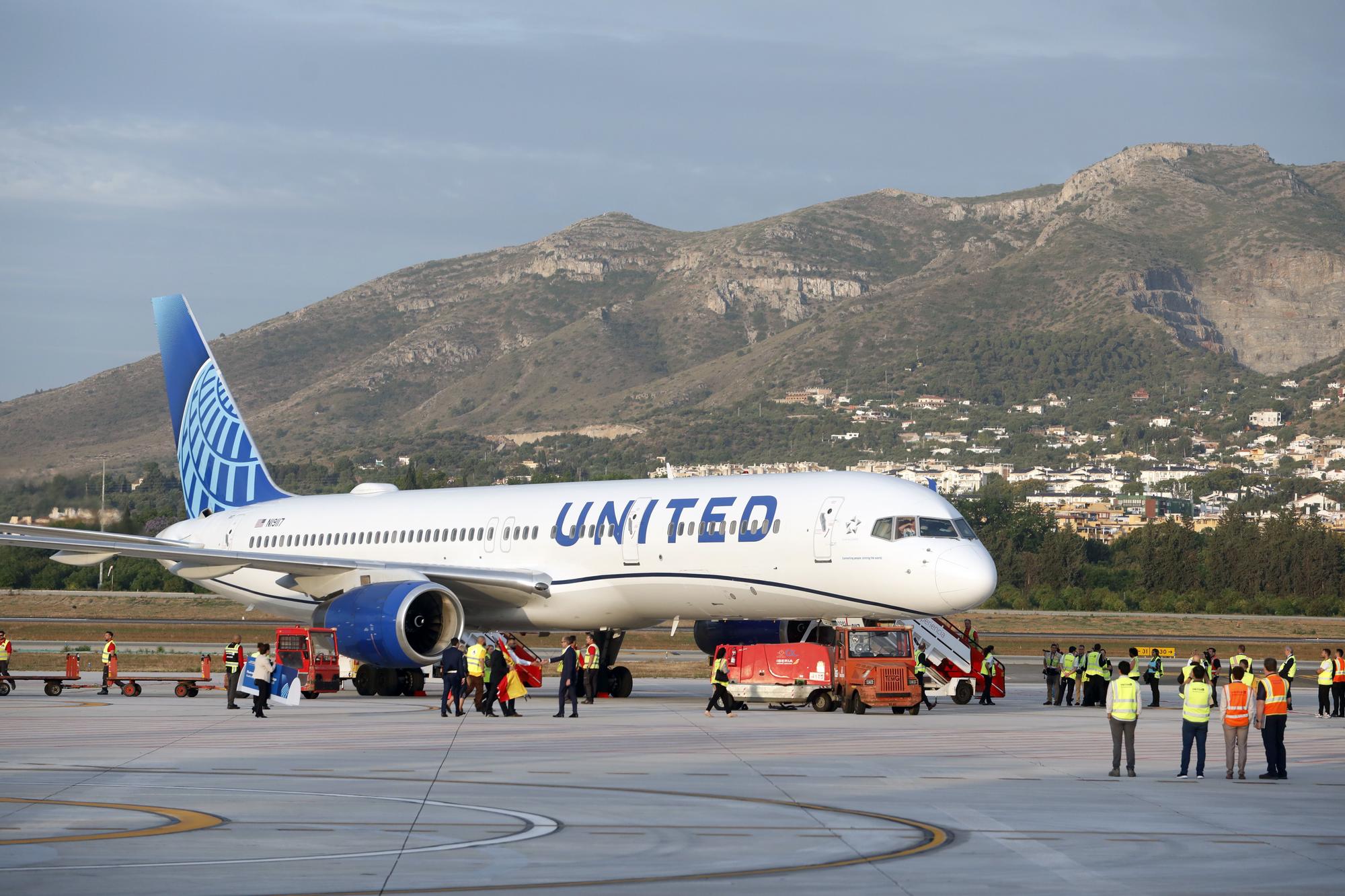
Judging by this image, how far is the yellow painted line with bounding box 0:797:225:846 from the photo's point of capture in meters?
14.5

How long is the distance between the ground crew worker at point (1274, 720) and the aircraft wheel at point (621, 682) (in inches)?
762

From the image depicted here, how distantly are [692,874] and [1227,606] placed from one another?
89.5 meters

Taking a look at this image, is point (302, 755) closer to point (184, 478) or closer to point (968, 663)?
point (968, 663)

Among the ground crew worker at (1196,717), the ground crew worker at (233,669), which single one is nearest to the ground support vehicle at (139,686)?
the ground crew worker at (233,669)

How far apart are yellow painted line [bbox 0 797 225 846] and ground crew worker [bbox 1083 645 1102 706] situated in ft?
86.4

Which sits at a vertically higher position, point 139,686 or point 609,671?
point 609,671

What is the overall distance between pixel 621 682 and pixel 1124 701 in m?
19.2

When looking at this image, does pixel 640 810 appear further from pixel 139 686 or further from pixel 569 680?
pixel 139 686

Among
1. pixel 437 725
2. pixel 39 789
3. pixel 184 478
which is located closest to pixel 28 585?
pixel 184 478

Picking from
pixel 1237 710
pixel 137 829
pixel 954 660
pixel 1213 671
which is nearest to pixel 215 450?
pixel 954 660

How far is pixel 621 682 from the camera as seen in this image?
130ft

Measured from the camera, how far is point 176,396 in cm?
5097

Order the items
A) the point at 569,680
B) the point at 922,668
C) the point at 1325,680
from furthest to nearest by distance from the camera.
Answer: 1. the point at 1325,680
2. the point at 922,668
3. the point at 569,680

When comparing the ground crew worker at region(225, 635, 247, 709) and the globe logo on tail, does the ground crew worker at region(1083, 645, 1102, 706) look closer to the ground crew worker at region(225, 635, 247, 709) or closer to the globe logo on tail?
the ground crew worker at region(225, 635, 247, 709)
